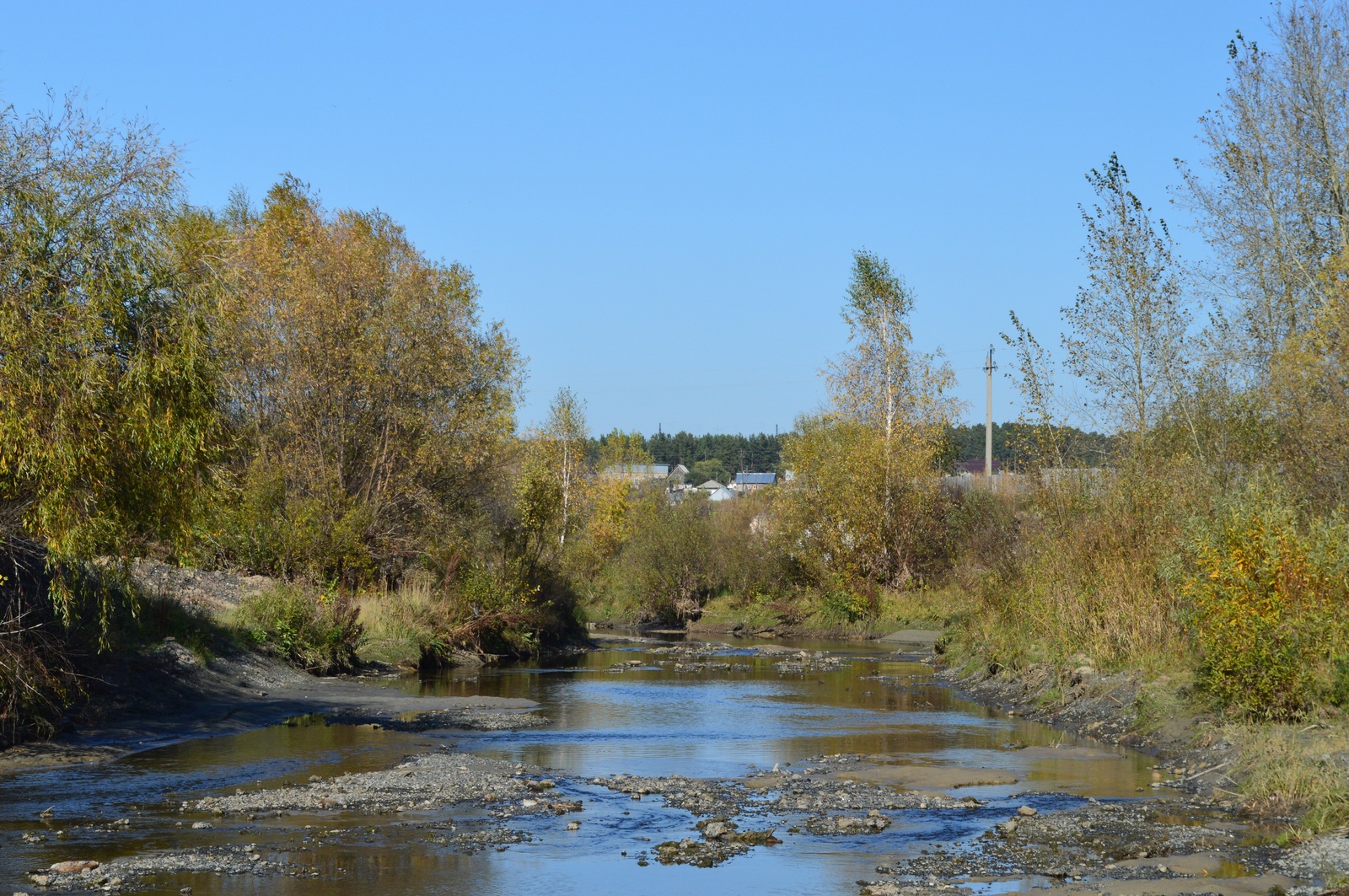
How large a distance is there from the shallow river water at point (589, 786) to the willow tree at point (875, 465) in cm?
2011

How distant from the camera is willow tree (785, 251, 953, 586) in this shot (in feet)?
148

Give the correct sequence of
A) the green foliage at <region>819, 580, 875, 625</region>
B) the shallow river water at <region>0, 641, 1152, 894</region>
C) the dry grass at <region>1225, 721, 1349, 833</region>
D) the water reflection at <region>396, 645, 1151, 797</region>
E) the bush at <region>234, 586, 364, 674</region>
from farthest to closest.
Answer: the green foliage at <region>819, 580, 875, 625</region> < the bush at <region>234, 586, 364, 674</region> < the water reflection at <region>396, 645, 1151, 797</region> < the dry grass at <region>1225, 721, 1349, 833</region> < the shallow river water at <region>0, 641, 1152, 894</region>

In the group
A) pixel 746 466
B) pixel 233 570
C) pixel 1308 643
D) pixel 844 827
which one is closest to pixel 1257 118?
pixel 1308 643

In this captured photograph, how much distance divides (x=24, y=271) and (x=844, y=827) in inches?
388

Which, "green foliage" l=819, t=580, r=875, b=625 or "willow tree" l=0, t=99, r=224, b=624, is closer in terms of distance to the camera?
"willow tree" l=0, t=99, r=224, b=624

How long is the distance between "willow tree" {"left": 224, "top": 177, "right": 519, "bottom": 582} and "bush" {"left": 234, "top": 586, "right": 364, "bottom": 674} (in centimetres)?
343

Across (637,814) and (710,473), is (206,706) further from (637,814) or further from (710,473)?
(710,473)

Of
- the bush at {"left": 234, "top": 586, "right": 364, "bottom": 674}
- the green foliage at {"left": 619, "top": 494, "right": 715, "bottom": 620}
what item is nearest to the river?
the bush at {"left": 234, "top": 586, "right": 364, "bottom": 674}

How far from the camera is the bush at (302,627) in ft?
80.9

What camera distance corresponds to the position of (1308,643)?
14539 millimetres

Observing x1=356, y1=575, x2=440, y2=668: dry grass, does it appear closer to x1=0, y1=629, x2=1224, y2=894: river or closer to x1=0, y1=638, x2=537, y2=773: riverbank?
x1=0, y1=629, x2=1224, y2=894: river

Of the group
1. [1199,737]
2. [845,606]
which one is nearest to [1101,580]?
[1199,737]

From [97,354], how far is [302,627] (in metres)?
13.1

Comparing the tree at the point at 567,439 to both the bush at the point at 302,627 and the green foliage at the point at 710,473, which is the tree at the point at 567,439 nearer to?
the bush at the point at 302,627
